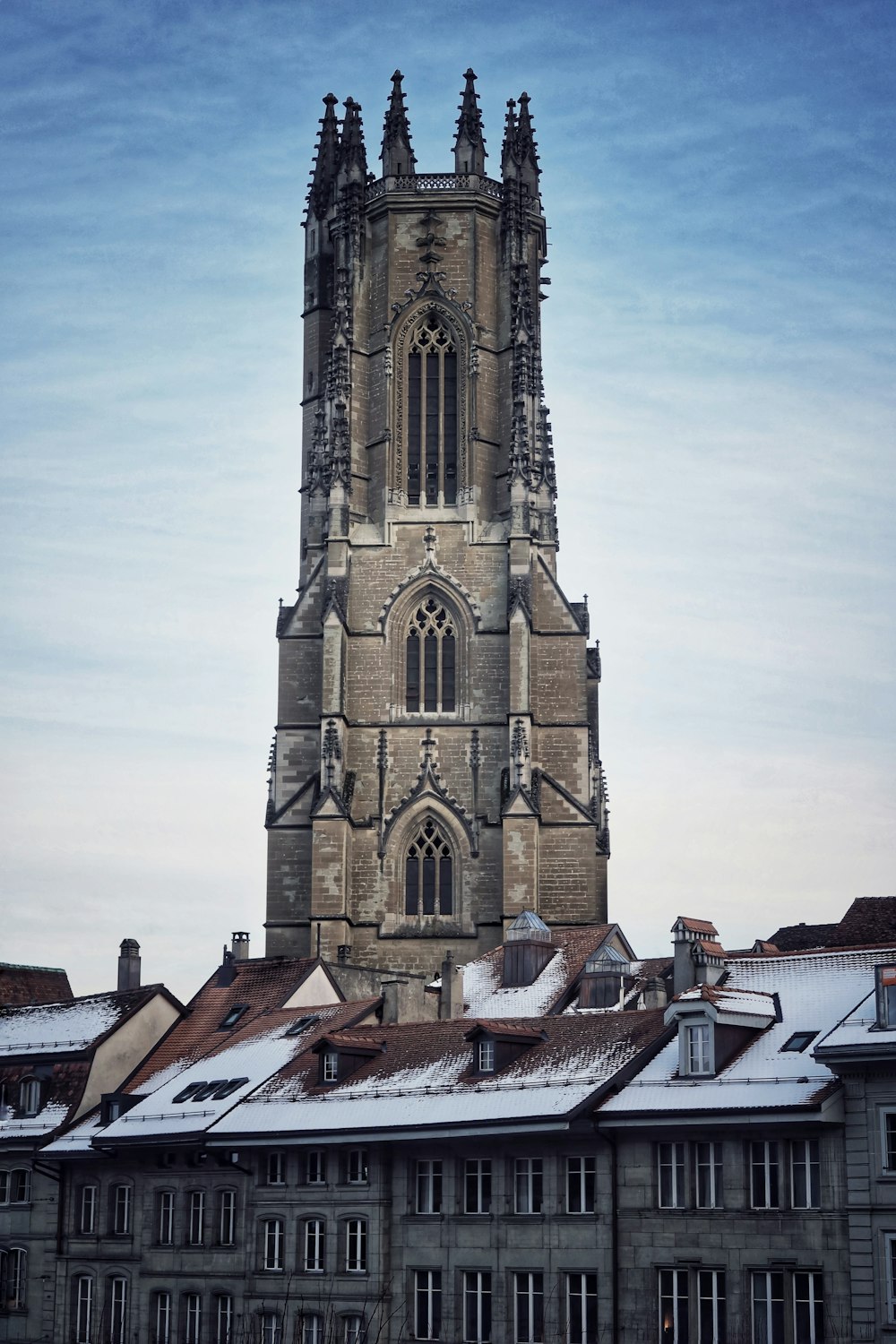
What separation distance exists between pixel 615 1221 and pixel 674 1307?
7.87 feet

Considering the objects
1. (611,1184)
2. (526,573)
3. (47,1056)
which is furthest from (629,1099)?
(526,573)

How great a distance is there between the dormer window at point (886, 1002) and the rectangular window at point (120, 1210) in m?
24.7

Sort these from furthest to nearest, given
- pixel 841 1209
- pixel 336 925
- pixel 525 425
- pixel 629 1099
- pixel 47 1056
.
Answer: pixel 525 425 < pixel 336 925 < pixel 47 1056 < pixel 629 1099 < pixel 841 1209

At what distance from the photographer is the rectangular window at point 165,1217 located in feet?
201

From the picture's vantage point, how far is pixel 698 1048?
51062 millimetres

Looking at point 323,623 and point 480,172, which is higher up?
point 480,172

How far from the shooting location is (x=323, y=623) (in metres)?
93.1

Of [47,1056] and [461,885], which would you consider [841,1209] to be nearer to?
[47,1056]

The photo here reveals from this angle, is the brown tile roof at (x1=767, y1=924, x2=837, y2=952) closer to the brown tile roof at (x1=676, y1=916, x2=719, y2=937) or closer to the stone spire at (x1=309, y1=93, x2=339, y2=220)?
the brown tile roof at (x1=676, y1=916, x2=719, y2=937)

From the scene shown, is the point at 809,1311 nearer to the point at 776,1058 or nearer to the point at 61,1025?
the point at 776,1058

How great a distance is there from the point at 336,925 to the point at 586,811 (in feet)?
35.9

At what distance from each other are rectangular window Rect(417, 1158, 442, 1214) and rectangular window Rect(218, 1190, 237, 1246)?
262 inches

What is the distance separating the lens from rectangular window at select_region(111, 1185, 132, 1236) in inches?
2477

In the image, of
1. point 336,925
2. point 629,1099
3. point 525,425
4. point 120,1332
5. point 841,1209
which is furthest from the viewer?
point 525,425
